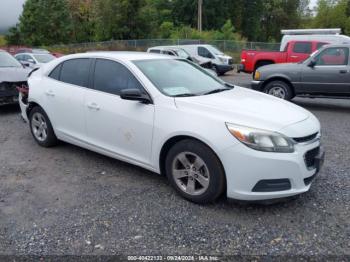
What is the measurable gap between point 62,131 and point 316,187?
11.6ft

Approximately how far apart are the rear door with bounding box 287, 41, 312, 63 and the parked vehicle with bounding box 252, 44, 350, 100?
216 inches

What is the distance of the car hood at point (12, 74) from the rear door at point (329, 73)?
6949 millimetres

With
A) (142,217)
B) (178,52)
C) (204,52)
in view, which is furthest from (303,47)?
(142,217)

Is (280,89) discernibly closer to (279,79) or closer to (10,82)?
(279,79)

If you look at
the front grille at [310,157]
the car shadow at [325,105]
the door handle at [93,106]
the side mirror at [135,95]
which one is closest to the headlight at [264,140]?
the front grille at [310,157]

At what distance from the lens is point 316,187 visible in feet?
14.2

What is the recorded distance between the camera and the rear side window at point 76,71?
505 cm

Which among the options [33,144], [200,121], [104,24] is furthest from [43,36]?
[200,121]

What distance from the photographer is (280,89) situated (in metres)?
9.71

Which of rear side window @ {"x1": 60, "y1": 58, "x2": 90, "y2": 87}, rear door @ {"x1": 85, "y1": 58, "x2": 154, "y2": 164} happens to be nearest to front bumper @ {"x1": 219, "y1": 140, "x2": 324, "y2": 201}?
rear door @ {"x1": 85, "y1": 58, "x2": 154, "y2": 164}

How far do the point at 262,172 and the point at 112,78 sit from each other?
2.31 meters

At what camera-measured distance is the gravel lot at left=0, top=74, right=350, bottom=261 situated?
3180mm

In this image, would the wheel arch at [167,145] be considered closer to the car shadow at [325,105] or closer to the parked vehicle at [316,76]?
the parked vehicle at [316,76]

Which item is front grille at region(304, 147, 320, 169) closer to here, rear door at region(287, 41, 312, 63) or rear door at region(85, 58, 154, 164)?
rear door at region(85, 58, 154, 164)
